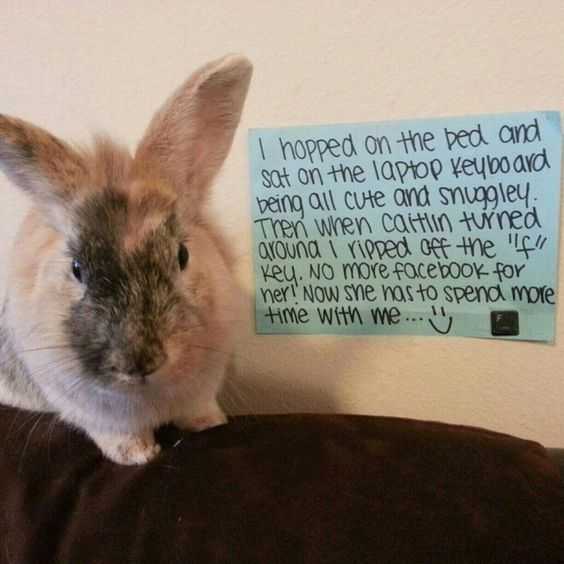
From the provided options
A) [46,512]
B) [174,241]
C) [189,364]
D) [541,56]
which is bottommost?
[46,512]

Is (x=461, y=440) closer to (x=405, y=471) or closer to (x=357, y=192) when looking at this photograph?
(x=405, y=471)

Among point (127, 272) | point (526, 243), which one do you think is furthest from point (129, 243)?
point (526, 243)

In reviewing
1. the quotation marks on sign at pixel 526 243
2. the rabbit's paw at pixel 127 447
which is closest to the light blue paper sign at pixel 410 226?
the quotation marks on sign at pixel 526 243

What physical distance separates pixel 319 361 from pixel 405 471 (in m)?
0.30

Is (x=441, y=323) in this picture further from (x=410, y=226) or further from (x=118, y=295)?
(x=118, y=295)

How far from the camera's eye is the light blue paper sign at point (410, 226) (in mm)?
766

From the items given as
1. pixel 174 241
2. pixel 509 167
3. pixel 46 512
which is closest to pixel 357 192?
pixel 509 167

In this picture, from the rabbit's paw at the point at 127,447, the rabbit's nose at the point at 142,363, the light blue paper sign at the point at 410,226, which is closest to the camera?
the rabbit's nose at the point at 142,363

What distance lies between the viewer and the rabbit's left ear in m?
Result: 0.60

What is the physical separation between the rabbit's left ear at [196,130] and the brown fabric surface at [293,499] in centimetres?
33

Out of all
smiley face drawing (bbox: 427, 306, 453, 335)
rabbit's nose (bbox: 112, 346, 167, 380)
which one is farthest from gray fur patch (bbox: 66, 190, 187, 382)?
smiley face drawing (bbox: 427, 306, 453, 335)

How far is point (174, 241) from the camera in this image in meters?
0.58

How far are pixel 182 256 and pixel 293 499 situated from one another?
30cm

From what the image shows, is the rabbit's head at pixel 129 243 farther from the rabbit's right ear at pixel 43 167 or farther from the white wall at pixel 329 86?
the white wall at pixel 329 86
